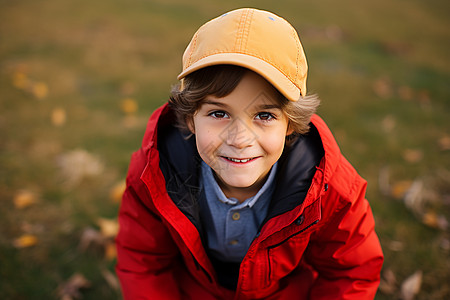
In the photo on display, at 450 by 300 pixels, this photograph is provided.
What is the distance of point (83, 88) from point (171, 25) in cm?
160

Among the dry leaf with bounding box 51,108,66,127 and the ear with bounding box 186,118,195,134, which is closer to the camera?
the ear with bounding box 186,118,195,134

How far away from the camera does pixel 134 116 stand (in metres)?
3.01

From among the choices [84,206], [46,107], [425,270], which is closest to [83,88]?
[46,107]

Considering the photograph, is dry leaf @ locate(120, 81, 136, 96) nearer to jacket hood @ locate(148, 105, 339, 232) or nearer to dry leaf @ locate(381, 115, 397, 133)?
jacket hood @ locate(148, 105, 339, 232)

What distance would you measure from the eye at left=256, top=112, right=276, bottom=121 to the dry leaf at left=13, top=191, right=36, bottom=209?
1.74 meters

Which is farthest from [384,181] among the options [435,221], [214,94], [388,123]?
[214,94]

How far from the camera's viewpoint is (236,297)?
1.40 m

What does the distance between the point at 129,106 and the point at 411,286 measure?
7.99 feet

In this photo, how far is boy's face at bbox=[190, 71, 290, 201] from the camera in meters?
1.12

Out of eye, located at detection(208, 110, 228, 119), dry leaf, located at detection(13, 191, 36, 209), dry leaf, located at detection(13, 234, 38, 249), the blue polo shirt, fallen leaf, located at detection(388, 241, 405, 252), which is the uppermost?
eye, located at detection(208, 110, 228, 119)

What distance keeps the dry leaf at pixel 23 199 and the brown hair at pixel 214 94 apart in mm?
1355

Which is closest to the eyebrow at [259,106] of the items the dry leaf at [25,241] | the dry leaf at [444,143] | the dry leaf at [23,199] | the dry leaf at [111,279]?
the dry leaf at [111,279]

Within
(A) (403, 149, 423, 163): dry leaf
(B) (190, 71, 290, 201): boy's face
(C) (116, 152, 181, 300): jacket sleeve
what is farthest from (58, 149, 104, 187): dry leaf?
(A) (403, 149, 423, 163): dry leaf

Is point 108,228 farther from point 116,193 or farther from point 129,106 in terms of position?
point 129,106
